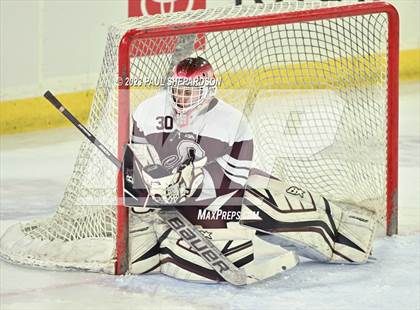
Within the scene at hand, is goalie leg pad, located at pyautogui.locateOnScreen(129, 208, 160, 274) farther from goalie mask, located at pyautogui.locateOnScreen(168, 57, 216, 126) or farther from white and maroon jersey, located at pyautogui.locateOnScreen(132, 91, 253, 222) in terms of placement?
goalie mask, located at pyautogui.locateOnScreen(168, 57, 216, 126)

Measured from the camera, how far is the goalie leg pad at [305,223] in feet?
12.1

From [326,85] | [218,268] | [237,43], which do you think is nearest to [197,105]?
[218,268]

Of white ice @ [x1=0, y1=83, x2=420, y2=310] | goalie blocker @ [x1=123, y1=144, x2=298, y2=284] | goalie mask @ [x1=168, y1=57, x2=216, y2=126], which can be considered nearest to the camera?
white ice @ [x1=0, y1=83, x2=420, y2=310]

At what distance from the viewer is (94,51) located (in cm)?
574

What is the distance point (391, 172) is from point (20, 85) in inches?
77.8

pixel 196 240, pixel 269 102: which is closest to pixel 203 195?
pixel 196 240

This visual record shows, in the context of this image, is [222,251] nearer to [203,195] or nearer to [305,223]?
[203,195]

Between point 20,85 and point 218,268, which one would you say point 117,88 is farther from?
point 20,85

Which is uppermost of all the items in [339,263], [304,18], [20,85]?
[304,18]

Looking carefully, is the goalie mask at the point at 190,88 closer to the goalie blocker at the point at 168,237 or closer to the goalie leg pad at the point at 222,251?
the goalie blocker at the point at 168,237

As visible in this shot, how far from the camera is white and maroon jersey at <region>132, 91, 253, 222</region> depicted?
3.67 metres

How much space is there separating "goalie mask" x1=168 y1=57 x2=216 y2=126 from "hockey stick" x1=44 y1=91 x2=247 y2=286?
24cm

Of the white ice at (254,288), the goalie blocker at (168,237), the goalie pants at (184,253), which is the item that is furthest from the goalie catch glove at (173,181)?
the white ice at (254,288)

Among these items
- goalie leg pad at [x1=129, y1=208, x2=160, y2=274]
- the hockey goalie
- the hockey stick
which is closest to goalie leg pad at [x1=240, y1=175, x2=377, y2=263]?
the hockey goalie
